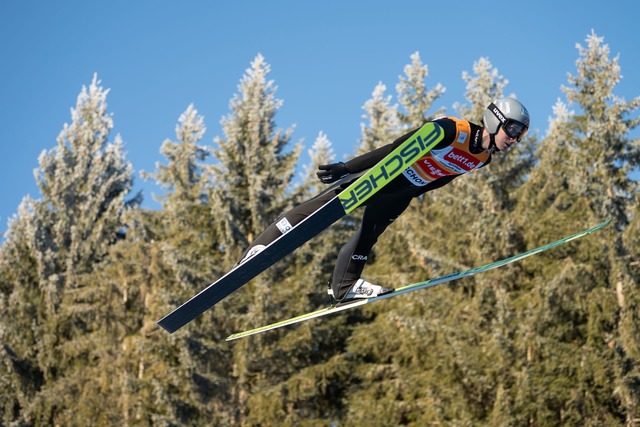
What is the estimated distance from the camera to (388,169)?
21.0ft

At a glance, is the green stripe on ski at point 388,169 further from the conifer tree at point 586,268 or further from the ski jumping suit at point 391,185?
the conifer tree at point 586,268

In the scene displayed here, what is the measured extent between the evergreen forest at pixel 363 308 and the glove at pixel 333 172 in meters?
10.6

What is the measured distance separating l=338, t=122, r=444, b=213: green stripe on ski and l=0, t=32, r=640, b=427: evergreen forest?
10.6 metres

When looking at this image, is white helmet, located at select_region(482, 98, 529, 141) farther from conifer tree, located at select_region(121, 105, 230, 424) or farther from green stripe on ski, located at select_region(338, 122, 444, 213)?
conifer tree, located at select_region(121, 105, 230, 424)

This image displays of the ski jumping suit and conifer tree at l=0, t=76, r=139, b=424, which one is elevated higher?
conifer tree at l=0, t=76, r=139, b=424

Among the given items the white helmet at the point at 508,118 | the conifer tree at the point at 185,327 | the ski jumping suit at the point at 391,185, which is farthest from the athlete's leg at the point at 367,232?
the conifer tree at the point at 185,327

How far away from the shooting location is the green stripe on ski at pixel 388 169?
627cm

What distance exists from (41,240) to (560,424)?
1440 cm

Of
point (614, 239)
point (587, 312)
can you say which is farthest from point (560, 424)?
point (614, 239)

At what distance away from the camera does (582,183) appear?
18031 millimetres

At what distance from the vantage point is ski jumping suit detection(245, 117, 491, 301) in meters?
6.38

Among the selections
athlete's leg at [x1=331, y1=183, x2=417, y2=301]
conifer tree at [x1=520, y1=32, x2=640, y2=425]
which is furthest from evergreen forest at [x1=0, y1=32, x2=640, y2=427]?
athlete's leg at [x1=331, y1=183, x2=417, y2=301]

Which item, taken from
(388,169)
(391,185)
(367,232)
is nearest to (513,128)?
(388,169)

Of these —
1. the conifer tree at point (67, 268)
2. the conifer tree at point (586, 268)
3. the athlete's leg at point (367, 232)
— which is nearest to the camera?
the athlete's leg at point (367, 232)
